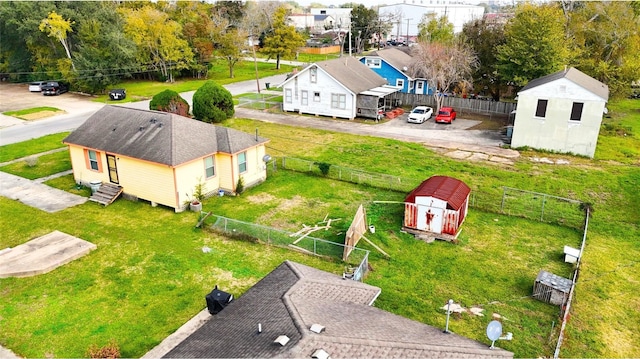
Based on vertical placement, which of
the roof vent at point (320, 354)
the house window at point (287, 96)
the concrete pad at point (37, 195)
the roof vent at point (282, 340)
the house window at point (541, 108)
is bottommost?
the concrete pad at point (37, 195)

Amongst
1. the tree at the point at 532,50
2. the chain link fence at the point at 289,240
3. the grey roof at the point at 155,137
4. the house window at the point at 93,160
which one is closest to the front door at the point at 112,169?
the grey roof at the point at 155,137

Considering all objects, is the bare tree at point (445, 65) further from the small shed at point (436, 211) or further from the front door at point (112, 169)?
the front door at point (112, 169)

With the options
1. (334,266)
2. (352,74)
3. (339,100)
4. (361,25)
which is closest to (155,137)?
(334,266)

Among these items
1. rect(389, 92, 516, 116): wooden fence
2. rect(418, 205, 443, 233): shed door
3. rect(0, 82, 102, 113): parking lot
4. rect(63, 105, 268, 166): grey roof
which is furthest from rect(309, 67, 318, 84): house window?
rect(418, 205, 443, 233): shed door

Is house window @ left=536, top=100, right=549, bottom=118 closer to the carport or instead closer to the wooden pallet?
the carport

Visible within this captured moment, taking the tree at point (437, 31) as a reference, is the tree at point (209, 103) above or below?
below

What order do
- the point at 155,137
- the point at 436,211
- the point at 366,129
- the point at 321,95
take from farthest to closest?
1. the point at 321,95
2. the point at 366,129
3. the point at 155,137
4. the point at 436,211

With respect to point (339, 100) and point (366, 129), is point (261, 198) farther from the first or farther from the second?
point (339, 100)
